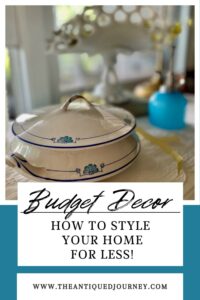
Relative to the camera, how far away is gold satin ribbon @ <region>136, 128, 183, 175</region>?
2.10 feet

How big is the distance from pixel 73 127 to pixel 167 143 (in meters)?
0.28

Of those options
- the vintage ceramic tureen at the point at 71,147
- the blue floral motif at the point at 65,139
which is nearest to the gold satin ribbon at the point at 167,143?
the vintage ceramic tureen at the point at 71,147

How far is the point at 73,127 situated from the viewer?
1.78ft

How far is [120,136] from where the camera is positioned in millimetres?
549

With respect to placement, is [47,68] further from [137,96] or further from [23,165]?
[23,165]

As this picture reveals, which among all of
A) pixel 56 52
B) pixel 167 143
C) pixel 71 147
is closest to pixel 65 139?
pixel 71 147

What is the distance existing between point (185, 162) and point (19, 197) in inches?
13.2

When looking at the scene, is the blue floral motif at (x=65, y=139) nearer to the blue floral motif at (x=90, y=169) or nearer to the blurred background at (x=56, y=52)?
the blue floral motif at (x=90, y=169)

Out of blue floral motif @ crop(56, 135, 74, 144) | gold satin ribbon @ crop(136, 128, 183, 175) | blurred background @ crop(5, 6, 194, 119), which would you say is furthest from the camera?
blurred background @ crop(5, 6, 194, 119)

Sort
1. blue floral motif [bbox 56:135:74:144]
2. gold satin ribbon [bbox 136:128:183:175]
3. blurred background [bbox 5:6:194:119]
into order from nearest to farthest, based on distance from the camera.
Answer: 1. blue floral motif [bbox 56:135:74:144]
2. gold satin ribbon [bbox 136:128:183:175]
3. blurred background [bbox 5:6:194:119]

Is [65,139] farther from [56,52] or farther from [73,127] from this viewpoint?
[56,52]

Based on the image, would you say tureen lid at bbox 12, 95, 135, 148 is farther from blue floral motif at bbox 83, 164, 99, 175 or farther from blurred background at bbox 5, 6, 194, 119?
blurred background at bbox 5, 6, 194, 119

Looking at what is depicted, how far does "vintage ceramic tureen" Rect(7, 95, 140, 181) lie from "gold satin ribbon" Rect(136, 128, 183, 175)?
12cm

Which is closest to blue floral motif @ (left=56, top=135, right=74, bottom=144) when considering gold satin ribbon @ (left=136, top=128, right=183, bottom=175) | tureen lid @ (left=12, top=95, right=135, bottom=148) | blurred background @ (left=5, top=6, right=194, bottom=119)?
tureen lid @ (left=12, top=95, right=135, bottom=148)
